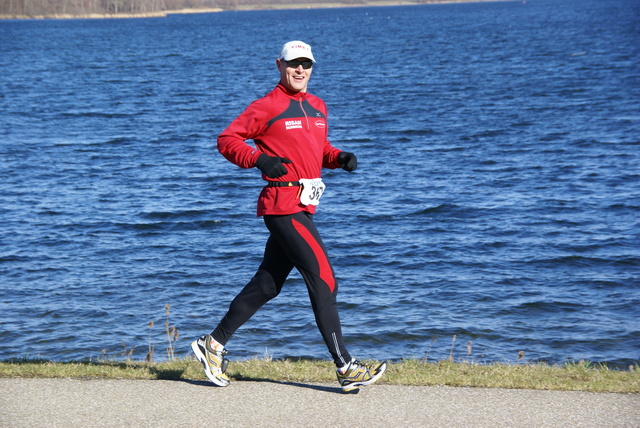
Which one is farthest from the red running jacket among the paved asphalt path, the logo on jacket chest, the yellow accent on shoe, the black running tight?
the paved asphalt path

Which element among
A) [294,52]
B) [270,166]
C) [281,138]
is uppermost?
[294,52]

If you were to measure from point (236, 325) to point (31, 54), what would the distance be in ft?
249

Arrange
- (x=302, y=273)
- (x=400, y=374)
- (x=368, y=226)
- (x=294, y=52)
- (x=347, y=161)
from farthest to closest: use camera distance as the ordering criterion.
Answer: (x=368, y=226) → (x=400, y=374) → (x=347, y=161) → (x=302, y=273) → (x=294, y=52)

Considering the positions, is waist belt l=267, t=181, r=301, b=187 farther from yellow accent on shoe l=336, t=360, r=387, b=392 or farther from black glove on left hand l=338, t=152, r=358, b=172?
yellow accent on shoe l=336, t=360, r=387, b=392

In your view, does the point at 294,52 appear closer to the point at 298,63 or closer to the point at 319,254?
the point at 298,63

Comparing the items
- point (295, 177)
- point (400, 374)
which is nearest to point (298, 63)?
point (295, 177)

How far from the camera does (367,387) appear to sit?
17.7 ft

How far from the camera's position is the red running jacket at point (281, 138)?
5.16m

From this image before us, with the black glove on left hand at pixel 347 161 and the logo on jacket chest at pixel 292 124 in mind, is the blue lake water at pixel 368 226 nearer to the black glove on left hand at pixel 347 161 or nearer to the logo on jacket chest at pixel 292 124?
the black glove on left hand at pixel 347 161

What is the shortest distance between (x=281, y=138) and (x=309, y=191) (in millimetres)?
389

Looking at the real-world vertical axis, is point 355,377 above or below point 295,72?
below

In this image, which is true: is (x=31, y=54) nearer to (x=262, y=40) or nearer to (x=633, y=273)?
(x=262, y=40)

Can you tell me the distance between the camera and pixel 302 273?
5.42 meters

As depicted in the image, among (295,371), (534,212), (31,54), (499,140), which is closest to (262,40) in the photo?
(31,54)
